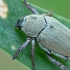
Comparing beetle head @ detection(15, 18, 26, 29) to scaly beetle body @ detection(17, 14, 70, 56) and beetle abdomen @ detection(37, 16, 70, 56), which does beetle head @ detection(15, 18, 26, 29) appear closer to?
scaly beetle body @ detection(17, 14, 70, 56)

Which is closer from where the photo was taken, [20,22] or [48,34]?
[48,34]

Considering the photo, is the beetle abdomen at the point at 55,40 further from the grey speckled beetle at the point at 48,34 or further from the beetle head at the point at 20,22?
the beetle head at the point at 20,22

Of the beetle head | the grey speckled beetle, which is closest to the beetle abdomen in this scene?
the grey speckled beetle

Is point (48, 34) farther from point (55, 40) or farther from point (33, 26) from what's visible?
point (33, 26)

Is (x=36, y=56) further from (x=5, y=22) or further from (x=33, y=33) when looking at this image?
(x=5, y=22)

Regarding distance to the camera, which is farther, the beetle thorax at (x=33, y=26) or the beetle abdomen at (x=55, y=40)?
the beetle thorax at (x=33, y=26)

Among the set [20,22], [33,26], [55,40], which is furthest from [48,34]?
[20,22]

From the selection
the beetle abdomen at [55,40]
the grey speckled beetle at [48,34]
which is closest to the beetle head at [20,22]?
the grey speckled beetle at [48,34]
